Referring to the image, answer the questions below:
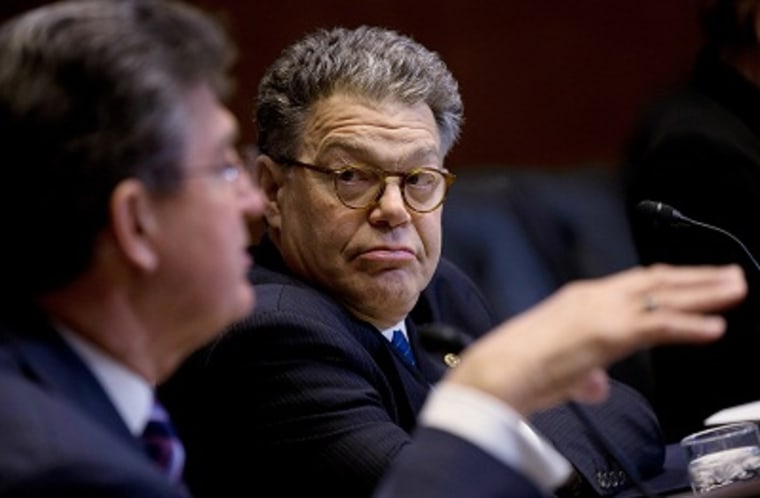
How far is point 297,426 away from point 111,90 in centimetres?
84

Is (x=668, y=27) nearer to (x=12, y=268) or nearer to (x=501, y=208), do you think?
(x=501, y=208)

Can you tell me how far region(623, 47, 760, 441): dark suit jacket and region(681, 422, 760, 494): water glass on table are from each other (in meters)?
0.84

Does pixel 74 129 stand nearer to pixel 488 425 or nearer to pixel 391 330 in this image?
pixel 488 425

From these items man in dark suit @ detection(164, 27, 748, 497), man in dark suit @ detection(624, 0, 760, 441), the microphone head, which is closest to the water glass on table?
man in dark suit @ detection(164, 27, 748, 497)

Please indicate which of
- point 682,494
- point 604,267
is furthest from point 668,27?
point 682,494

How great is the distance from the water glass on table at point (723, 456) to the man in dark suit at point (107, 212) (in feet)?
3.01

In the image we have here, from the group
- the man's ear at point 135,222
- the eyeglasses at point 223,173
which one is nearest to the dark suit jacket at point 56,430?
the man's ear at point 135,222

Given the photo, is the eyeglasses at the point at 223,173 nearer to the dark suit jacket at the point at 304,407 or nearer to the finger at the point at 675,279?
the finger at the point at 675,279

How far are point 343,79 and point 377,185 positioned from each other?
0.17 meters

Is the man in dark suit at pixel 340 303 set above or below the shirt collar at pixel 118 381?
below

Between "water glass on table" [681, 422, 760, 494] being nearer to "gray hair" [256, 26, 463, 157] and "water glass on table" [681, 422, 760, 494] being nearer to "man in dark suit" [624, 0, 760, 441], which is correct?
"gray hair" [256, 26, 463, 157]

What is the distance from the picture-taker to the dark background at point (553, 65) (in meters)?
4.77

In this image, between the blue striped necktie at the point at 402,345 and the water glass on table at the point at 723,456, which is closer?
the water glass on table at the point at 723,456

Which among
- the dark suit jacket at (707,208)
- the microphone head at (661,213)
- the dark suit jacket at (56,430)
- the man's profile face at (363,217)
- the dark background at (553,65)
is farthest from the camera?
the dark background at (553,65)
